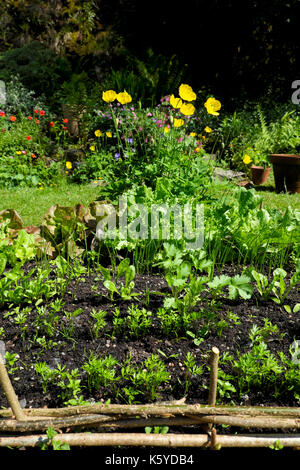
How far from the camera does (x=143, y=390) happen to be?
1.62 metres

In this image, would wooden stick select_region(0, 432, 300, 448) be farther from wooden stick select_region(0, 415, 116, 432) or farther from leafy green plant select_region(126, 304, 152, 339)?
leafy green plant select_region(126, 304, 152, 339)

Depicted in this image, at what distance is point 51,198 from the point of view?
5020mm

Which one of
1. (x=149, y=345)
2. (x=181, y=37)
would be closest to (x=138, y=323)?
(x=149, y=345)

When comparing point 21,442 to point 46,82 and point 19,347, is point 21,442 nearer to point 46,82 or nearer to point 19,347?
point 19,347

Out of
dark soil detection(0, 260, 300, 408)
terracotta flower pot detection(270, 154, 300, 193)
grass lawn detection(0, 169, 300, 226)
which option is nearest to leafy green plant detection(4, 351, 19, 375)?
dark soil detection(0, 260, 300, 408)

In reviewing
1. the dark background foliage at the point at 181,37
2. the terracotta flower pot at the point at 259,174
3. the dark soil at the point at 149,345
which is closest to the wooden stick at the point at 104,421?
the dark soil at the point at 149,345

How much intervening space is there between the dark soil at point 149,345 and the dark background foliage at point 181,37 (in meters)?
7.77

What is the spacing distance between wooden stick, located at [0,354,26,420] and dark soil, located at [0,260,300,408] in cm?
24

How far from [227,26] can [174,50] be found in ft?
4.96

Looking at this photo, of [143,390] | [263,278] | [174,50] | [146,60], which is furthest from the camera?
[174,50]

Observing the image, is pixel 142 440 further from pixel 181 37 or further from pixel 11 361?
pixel 181 37

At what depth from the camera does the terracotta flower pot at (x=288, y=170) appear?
5730mm
